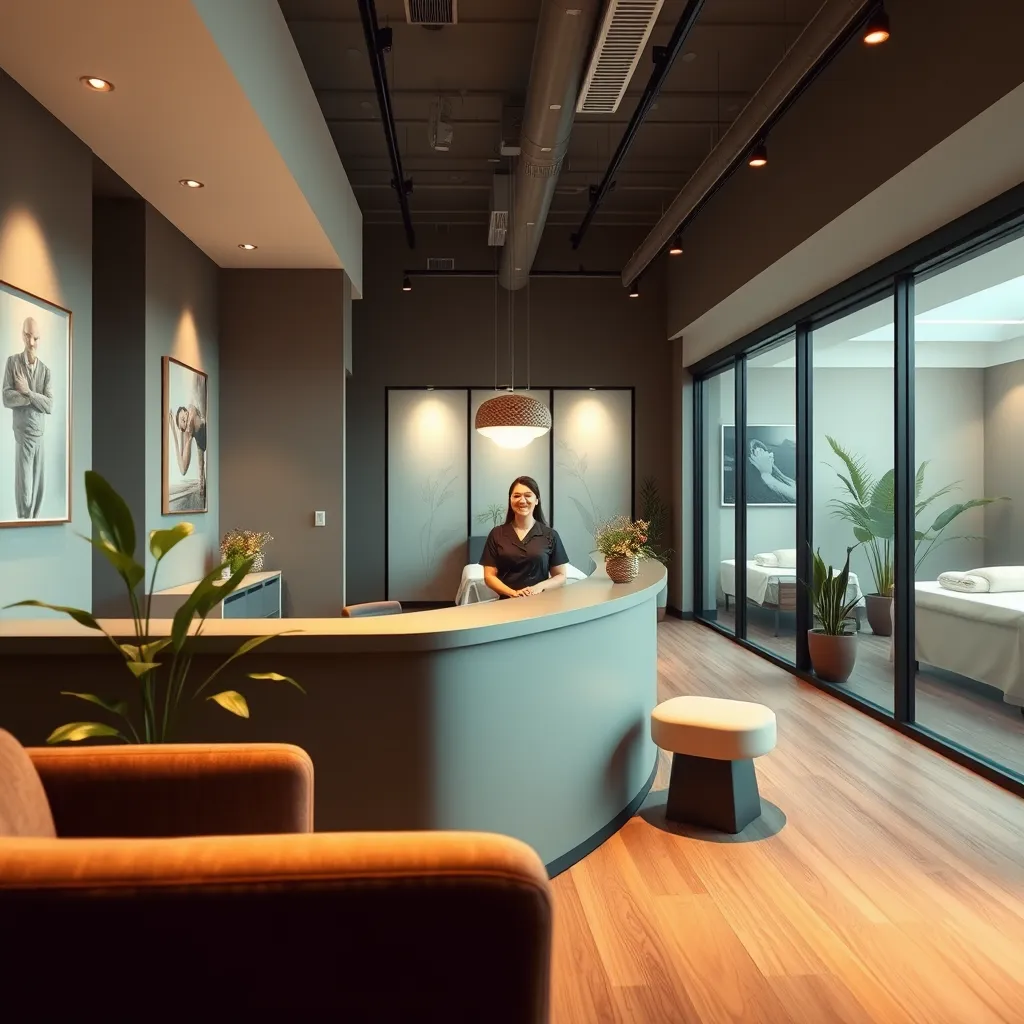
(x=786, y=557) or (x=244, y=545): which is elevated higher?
(x=244, y=545)

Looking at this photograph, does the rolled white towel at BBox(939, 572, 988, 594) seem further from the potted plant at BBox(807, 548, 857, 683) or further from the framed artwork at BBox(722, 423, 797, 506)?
the framed artwork at BBox(722, 423, 797, 506)

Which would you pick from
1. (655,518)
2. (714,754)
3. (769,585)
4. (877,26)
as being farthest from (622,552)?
(655,518)

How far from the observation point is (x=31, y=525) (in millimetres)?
3641

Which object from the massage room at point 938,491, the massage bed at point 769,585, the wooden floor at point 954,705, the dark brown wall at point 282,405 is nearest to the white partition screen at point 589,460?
the massage bed at point 769,585

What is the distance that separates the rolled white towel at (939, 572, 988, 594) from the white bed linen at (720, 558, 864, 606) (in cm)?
198

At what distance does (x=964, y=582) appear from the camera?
430 centimetres

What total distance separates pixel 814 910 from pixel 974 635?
2.11 metres

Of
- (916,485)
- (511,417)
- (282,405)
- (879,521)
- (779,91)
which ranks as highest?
(779,91)

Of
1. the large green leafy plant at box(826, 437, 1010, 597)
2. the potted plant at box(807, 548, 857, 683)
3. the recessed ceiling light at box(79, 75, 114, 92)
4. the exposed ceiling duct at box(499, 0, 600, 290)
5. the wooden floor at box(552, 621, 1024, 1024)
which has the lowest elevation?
the wooden floor at box(552, 621, 1024, 1024)

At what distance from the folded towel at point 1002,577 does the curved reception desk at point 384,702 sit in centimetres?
241

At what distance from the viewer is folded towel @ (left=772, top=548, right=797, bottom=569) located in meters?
6.49

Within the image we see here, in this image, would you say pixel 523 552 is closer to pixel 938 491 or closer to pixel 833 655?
pixel 938 491

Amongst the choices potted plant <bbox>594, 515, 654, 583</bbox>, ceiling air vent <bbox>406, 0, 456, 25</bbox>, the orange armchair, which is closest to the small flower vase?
potted plant <bbox>594, 515, 654, 583</bbox>

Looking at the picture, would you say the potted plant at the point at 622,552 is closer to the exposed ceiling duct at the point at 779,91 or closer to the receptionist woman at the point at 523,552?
the receptionist woman at the point at 523,552
